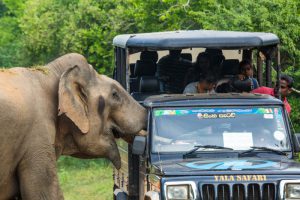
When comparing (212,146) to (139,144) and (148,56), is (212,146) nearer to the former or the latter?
(139,144)

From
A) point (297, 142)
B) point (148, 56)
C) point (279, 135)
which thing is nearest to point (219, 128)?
point (279, 135)

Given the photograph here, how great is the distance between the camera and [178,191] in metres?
9.70

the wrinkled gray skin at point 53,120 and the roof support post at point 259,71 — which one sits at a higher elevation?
the wrinkled gray skin at point 53,120

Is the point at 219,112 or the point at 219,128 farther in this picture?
the point at 219,112

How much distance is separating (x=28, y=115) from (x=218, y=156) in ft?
8.44

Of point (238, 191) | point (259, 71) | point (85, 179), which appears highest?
point (238, 191)

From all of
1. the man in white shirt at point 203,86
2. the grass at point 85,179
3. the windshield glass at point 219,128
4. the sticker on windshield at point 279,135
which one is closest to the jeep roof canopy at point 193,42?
the man in white shirt at point 203,86

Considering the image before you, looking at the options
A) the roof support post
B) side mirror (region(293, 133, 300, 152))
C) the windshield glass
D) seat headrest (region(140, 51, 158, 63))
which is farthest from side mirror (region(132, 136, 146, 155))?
the roof support post

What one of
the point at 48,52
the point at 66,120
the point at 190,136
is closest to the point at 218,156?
the point at 190,136

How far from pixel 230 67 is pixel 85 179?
708 cm

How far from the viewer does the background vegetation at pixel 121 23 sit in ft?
61.4

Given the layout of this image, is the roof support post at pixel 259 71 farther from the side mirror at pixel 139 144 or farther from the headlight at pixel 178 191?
the headlight at pixel 178 191

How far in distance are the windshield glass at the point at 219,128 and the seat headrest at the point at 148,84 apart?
177 cm

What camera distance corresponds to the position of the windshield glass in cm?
1068
